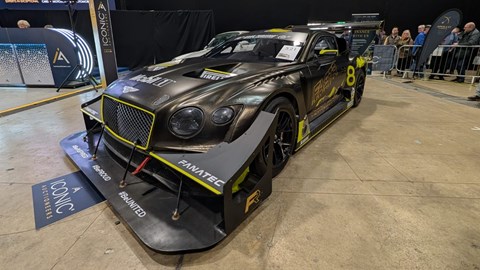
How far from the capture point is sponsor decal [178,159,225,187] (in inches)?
51.7

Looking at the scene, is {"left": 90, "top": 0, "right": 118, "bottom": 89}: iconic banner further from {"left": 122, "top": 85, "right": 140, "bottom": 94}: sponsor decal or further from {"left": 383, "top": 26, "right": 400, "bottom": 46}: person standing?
{"left": 383, "top": 26, "right": 400, "bottom": 46}: person standing

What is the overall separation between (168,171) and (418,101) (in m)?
5.12

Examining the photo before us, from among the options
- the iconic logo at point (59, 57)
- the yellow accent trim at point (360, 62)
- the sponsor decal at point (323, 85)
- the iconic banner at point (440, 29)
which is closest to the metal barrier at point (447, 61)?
the iconic banner at point (440, 29)

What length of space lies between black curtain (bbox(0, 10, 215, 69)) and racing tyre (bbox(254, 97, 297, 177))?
338 inches

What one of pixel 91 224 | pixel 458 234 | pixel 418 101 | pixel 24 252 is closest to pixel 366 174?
pixel 458 234

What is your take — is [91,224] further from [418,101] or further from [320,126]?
[418,101]

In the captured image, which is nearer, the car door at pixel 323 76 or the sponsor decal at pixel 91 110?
the sponsor decal at pixel 91 110

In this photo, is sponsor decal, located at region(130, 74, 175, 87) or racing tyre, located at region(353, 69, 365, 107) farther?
racing tyre, located at region(353, 69, 365, 107)

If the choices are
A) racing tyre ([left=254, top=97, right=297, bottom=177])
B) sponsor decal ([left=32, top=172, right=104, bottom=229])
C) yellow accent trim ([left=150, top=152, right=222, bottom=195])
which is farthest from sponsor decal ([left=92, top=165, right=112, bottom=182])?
racing tyre ([left=254, top=97, right=297, bottom=177])

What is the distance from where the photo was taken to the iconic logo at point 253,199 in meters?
1.53

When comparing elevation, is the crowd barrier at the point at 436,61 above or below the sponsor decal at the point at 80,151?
above

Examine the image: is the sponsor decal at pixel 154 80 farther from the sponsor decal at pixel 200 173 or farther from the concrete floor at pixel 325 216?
the concrete floor at pixel 325 216

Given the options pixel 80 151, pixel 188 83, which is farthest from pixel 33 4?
pixel 188 83

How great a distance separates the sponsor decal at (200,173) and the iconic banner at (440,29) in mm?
8099
